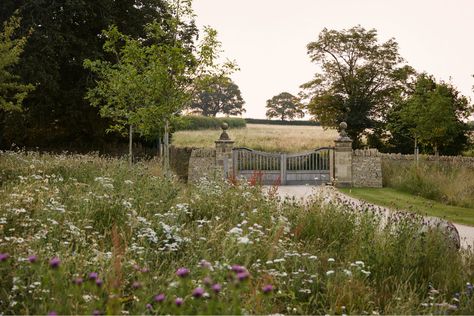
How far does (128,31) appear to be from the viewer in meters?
27.8

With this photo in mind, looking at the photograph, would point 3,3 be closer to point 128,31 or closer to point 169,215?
point 128,31

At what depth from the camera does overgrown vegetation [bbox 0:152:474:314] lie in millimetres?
4621

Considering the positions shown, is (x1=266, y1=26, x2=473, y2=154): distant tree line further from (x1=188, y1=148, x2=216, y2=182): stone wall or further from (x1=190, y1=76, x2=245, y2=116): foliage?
(x1=190, y1=76, x2=245, y2=116): foliage

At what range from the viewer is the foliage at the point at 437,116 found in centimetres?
2747

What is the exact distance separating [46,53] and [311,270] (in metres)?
22.3

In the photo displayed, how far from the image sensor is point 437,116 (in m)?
27.3

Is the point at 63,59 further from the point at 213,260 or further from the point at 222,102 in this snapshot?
the point at 222,102

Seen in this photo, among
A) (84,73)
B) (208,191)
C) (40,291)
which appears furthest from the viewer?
(84,73)

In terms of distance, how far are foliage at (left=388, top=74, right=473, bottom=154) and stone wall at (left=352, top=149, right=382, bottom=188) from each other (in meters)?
6.01

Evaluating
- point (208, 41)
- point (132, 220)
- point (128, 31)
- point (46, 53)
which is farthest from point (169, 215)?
point (128, 31)

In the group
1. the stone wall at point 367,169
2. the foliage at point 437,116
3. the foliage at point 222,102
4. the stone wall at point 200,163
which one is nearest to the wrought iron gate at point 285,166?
the stone wall at point 367,169

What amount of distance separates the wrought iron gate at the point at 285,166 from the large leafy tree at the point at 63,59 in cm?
684

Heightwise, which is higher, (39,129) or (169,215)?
(39,129)

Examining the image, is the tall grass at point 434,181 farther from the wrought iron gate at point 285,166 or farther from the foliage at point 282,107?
the foliage at point 282,107
